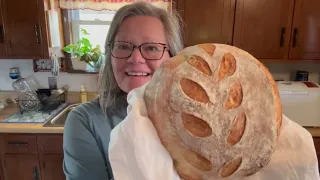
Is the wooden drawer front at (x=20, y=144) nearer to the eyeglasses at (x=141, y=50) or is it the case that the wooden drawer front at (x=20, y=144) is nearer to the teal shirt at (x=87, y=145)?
the teal shirt at (x=87, y=145)

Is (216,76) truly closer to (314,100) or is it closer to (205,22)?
(205,22)

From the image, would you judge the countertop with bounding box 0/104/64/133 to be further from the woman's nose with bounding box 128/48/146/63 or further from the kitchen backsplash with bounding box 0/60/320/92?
the woman's nose with bounding box 128/48/146/63

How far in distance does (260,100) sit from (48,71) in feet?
7.18

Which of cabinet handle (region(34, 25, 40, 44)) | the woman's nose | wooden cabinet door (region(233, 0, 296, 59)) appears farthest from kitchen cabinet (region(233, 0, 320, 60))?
cabinet handle (region(34, 25, 40, 44))

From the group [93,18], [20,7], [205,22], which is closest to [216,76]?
[205,22]

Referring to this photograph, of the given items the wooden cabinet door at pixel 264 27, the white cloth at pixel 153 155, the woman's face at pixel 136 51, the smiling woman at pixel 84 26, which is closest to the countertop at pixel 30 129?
the wooden cabinet door at pixel 264 27

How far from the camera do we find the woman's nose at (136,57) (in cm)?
72

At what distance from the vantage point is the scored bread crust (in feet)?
1.24

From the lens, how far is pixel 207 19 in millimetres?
1840

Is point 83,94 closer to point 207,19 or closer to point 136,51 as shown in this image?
point 207,19

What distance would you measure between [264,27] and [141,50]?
1.38 metres

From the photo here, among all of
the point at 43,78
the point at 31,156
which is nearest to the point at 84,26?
the point at 43,78

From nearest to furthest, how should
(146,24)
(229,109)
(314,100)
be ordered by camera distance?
1. (229,109)
2. (146,24)
3. (314,100)

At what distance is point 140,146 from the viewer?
39 cm
